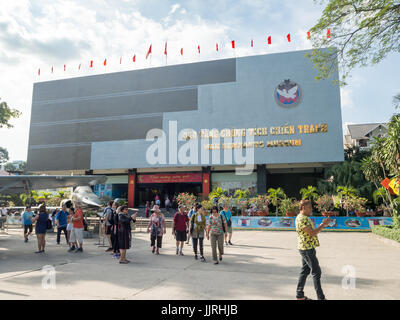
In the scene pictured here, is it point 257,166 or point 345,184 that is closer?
point 345,184

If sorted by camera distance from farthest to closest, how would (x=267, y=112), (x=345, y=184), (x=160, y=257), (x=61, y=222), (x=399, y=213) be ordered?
(x=267, y=112)
(x=345, y=184)
(x=399, y=213)
(x=61, y=222)
(x=160, y=257)

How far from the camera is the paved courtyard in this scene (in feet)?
18.4

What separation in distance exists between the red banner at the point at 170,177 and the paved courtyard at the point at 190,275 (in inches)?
850

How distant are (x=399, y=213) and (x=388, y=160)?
306cm

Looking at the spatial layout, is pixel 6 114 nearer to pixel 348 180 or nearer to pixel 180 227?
pixel 180 227

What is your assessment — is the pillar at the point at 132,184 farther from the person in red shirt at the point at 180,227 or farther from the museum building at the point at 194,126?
the person in red shirt at the point at 180,227

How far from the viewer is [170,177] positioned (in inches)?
1323

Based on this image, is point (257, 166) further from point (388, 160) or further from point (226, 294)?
point (226, 294)

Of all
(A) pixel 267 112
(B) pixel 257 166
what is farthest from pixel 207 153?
(A) pixel 267 112

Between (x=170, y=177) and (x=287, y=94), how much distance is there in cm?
1579

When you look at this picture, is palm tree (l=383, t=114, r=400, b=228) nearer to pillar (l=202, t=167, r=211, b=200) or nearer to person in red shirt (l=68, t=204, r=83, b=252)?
person in red shirt (l=68, t=204, r=83, b=252)

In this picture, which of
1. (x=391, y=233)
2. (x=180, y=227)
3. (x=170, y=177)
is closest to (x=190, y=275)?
(x=180, y=227)

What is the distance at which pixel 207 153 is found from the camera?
3045cm

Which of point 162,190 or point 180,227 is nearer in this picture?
point 180,227
